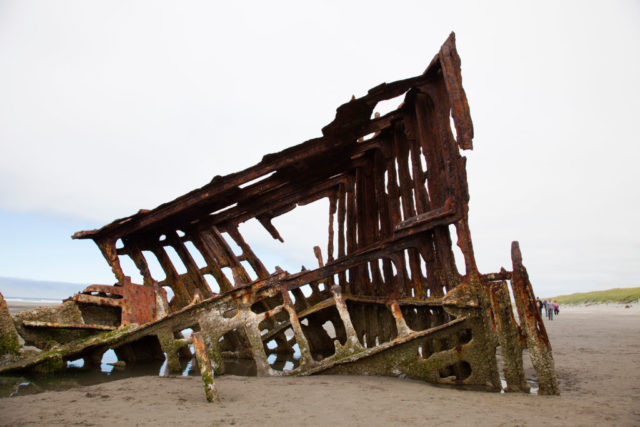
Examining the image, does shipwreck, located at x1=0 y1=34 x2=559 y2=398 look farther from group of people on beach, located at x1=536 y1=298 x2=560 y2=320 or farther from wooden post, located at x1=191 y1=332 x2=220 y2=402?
group of people on beach, located at x1=536 y1=298 x2=560 y2=320

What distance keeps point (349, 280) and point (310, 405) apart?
471 cm

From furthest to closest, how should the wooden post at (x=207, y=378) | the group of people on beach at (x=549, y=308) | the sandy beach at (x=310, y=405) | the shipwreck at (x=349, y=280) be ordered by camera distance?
the group of people on beach at (x=549, y=308)
the shipwreck at (x=349, y=280)
the wooden post at (x=207, y=378)
the sandy beach at (x=310, y=405)

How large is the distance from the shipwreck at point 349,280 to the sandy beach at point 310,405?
0.42 m

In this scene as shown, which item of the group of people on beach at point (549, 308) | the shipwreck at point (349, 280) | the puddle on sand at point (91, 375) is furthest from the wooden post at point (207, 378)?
the group of people on beach at point (549, 308)

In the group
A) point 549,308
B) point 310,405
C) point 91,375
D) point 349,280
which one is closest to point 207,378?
point 310,405

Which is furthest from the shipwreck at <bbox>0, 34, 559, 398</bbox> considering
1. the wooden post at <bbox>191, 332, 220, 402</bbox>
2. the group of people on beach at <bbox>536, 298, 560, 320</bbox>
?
the group of people on beach at <bbox>536, 298, 560, 320</bbox>

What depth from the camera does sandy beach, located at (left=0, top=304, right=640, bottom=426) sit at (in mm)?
2807

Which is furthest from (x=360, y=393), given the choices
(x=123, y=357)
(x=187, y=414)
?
(x=123, y=357)

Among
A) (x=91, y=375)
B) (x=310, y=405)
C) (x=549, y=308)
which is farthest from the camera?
(x=549, y=308)

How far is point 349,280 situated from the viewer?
311 inches

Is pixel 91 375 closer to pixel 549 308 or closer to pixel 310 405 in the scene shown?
pixel 310 405

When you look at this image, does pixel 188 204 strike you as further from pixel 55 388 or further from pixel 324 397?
pixel 324 397

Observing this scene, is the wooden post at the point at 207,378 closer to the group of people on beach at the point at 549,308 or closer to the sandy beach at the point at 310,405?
the sandy beach at the point at 310,405

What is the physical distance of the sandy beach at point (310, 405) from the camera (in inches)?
110
